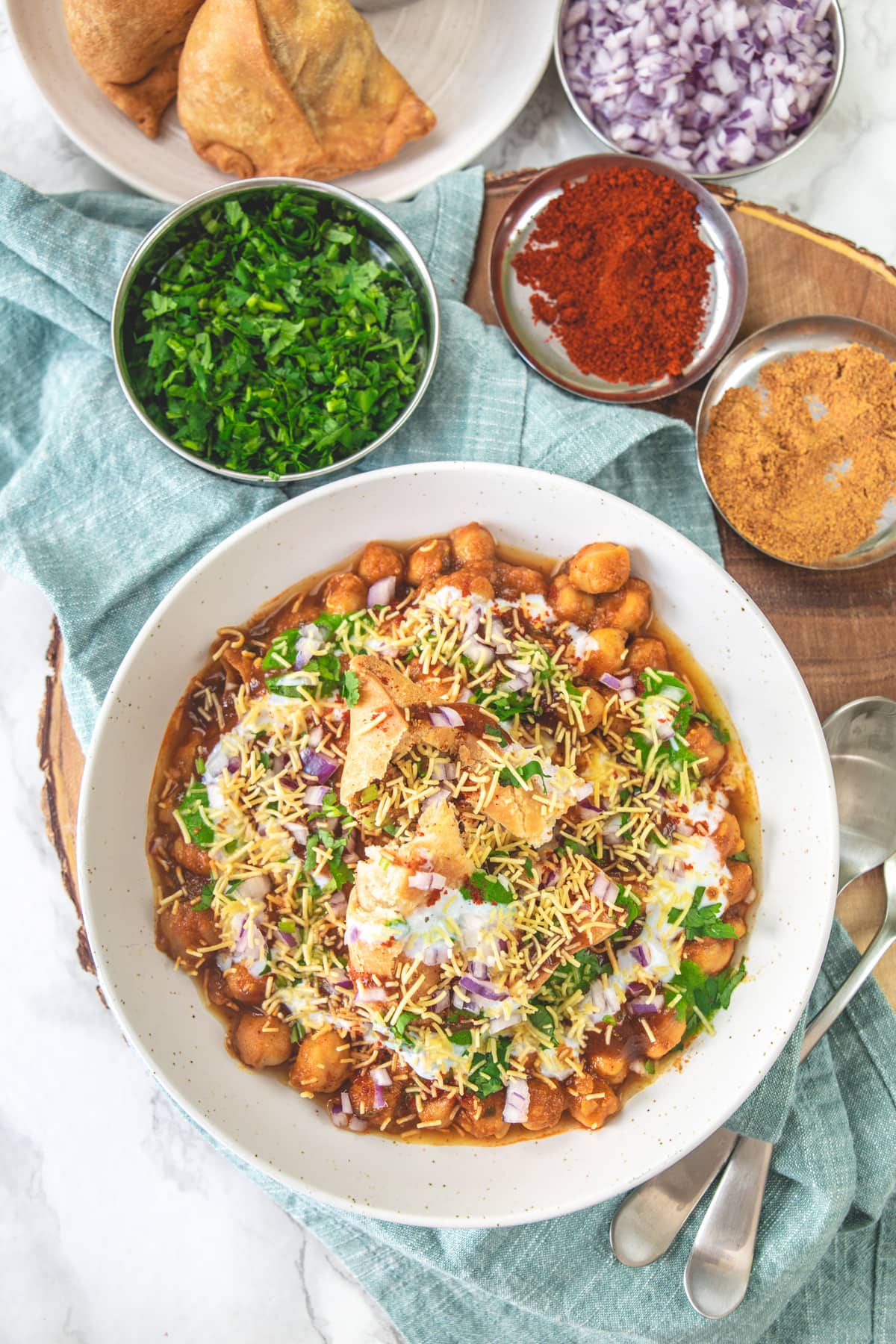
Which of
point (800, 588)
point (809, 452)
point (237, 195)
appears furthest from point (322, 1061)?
point (237, 195)

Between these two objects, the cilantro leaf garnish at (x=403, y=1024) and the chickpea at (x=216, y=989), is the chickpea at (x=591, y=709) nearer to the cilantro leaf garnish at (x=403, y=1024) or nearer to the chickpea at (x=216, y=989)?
the cilantro leaf garnish at (x=403, y=1024)

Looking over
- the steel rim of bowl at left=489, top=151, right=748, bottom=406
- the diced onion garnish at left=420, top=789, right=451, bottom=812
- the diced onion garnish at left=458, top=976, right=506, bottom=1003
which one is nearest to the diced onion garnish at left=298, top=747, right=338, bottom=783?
the diced onion garnish at left=420, top=789, right=451, bottom=812

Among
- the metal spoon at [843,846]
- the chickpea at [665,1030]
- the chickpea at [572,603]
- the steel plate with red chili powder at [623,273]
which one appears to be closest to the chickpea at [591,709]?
the chickpea at [572,603]

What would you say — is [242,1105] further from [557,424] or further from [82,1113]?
[557,424]

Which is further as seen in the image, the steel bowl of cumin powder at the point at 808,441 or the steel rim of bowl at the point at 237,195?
the steel bowl of cumin powder at the point at 808,441

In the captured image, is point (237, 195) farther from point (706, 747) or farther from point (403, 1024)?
point (403, 1024)

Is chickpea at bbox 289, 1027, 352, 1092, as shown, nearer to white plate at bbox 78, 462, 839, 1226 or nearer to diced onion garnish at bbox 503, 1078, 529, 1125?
white plate at bbox 78, 462, 839, 1226
